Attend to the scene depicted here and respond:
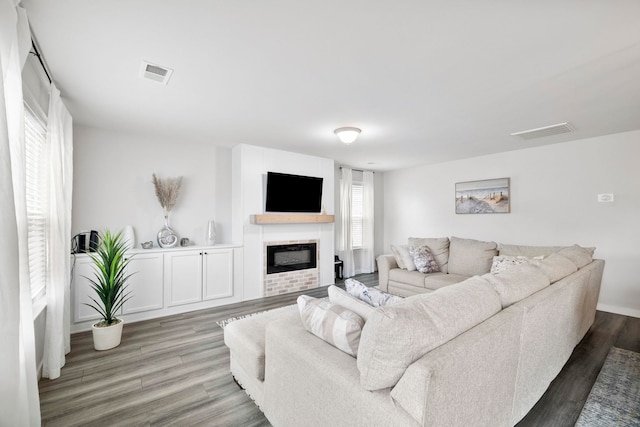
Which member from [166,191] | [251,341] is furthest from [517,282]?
[166,191]

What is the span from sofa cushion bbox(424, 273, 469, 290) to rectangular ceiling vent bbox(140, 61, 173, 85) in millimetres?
3787

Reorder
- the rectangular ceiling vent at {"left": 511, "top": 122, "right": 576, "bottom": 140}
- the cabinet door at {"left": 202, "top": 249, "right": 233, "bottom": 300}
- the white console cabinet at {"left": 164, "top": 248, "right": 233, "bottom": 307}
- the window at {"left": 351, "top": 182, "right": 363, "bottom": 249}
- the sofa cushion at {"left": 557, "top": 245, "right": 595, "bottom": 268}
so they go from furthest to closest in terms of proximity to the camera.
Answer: the window at {"left": 351, "top": 182, "right": 363, "bottom": 249}
the cabinet door at {"left": 202, "top": 249, "right": 233, "bottom": 300}
the white console cabinet at {"left": 164, "top": 248, "right": 233, "bottom": 307}
the rectangular ceiling vent at {"left": 511, "top": 122, "right": 576, "bottom": 140}
the sofa cushion at {"left": 557, "top": 245, "right": 595, "bottom": 268}

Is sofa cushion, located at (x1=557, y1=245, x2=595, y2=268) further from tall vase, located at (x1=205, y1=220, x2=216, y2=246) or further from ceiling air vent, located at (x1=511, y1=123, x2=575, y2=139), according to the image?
tall vase, located at (x1=205, y1=220, x2=216, y2=246)

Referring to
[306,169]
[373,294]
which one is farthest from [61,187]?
[306,169]

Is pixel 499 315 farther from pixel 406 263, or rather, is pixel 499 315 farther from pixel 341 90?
pixel 406 263

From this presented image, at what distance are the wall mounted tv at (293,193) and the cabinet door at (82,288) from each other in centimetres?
231

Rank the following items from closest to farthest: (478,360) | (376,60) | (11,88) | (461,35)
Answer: (478,360)
(11,88)
(461,35)
(376,60)

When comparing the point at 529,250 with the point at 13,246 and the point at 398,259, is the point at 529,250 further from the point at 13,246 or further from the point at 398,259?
the point at 13,246

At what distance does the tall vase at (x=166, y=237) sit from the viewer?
151 inches

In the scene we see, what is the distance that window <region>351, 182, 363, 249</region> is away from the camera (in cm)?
620

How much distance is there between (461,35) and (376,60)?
546mm

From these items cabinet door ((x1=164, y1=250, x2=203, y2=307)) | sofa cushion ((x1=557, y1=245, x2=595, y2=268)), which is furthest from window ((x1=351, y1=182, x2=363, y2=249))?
sofa cushion ((x1=557, y1=245, x2=595, y2=268))

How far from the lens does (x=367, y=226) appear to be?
6.33 meters

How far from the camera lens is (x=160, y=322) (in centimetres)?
345
